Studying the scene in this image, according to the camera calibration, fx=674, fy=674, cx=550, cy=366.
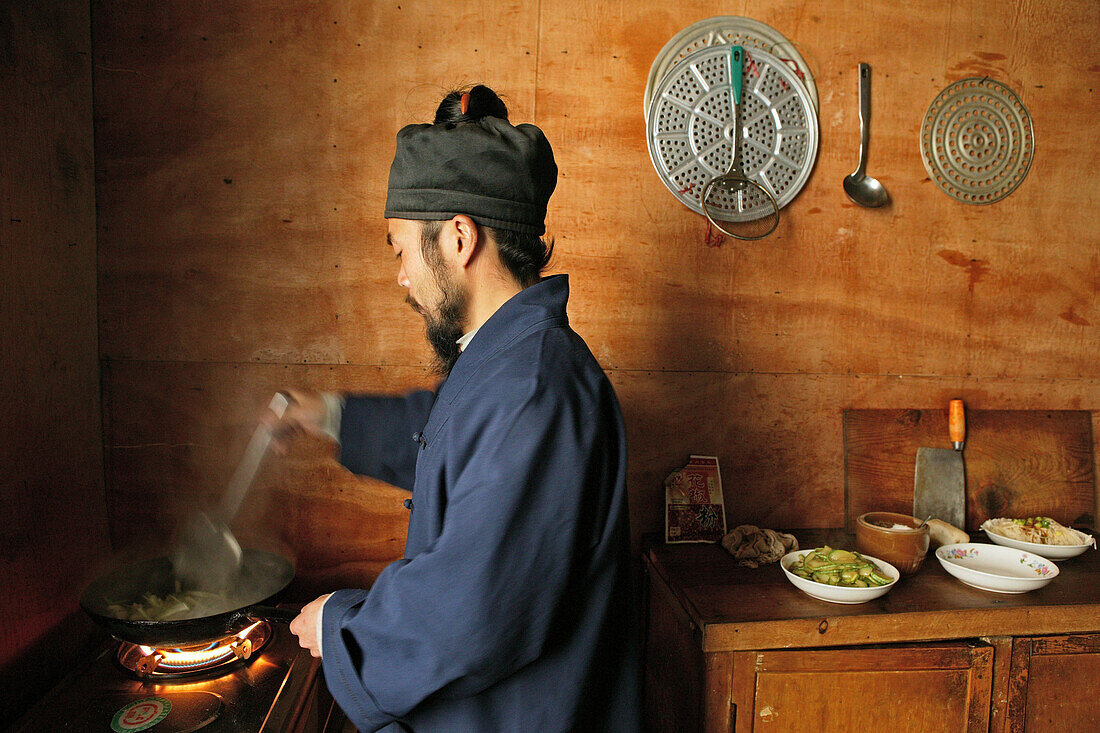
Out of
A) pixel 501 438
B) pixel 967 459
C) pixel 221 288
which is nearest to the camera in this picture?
pixel 501 438

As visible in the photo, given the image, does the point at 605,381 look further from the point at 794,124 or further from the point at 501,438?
the point at 794,124

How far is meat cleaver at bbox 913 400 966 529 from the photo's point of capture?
200 centimetres

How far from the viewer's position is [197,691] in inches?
49.7

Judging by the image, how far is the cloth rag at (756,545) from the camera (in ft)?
5.57

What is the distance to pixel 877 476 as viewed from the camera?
2000 millimetres

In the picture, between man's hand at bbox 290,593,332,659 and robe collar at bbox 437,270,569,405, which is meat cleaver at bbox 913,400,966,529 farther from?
man's hand at bbox 290,593,332,659

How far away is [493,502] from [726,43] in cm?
155

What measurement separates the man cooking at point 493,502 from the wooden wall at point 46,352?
0.72 meters

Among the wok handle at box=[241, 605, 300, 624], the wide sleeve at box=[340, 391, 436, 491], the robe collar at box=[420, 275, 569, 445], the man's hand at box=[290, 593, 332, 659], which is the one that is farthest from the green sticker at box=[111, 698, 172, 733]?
the robe collar at box=[420, 275, 569, 445]

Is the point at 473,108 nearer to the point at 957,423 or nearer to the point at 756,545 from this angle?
the point at 756,545

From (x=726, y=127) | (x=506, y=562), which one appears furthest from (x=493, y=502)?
(x=726, y=127)

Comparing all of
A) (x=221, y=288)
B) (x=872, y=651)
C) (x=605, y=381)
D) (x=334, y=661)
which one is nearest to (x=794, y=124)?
(x=605, y=381)

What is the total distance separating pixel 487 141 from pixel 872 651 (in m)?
1.31

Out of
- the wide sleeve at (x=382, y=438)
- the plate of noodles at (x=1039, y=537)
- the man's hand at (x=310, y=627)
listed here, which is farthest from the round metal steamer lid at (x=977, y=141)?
the man's hand at (x=310, y=627)
